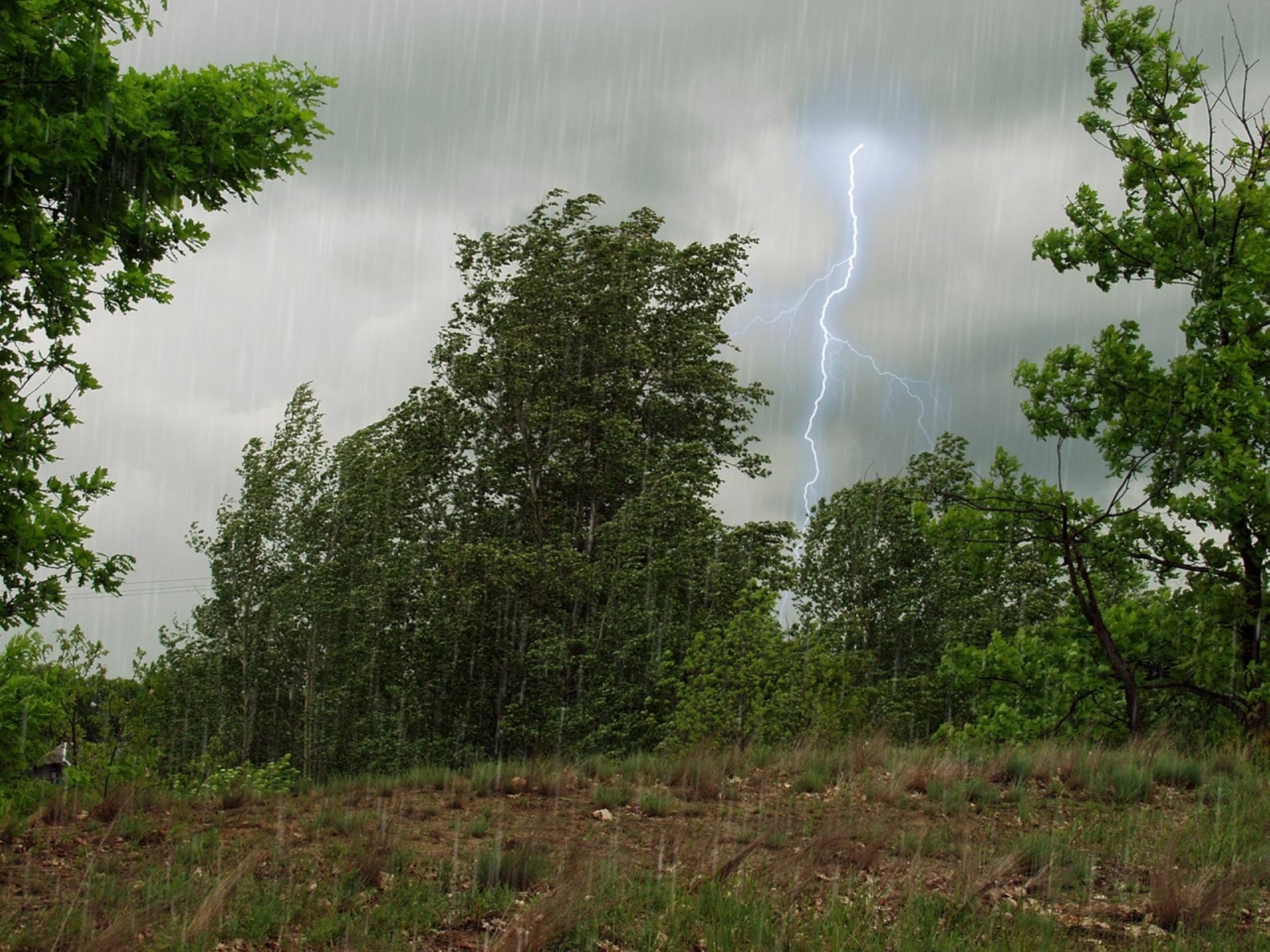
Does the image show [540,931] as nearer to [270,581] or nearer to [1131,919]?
[1131,919]

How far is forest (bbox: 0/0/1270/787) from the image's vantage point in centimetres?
934

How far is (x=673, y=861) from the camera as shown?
658 cm

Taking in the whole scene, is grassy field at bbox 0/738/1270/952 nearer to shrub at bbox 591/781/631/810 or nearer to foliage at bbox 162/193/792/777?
shrub at bbox 591/781/631/810

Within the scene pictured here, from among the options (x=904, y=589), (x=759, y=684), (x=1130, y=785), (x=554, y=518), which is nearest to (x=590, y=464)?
(x=554, y=518)

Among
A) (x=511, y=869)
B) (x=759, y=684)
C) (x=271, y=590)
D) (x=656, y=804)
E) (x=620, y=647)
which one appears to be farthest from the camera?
(x=271, y=590)

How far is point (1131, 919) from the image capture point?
5629 millimetres

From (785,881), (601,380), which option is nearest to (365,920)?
(785,881)

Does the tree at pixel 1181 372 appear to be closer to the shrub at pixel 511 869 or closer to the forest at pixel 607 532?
the forest at pixel 607 532

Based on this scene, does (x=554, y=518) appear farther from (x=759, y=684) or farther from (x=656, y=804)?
(x=656, y=804)

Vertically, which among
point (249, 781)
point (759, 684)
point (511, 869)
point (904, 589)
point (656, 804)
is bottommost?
point (249, 781)

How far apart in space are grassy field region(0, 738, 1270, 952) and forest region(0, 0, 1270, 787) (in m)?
2.69

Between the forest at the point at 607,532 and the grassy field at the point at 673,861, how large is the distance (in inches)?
106

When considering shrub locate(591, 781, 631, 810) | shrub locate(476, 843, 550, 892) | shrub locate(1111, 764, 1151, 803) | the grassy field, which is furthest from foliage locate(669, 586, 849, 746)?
shrub locate(476, 843, 550, 892)

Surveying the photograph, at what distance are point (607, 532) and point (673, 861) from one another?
57.9ft
